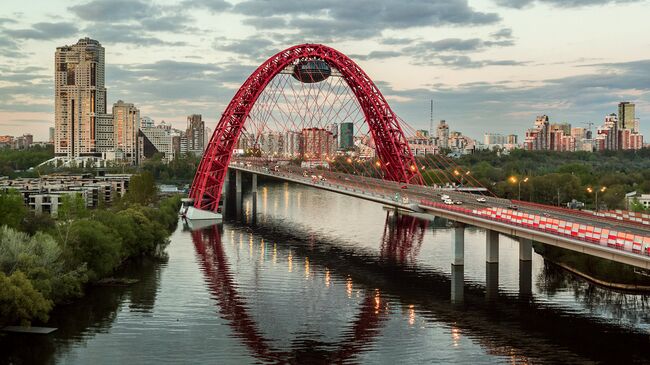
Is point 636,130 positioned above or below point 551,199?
above

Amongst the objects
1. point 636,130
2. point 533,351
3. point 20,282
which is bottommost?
point 533,351

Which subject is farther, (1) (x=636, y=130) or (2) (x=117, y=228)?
(1) (x=636, y=130)

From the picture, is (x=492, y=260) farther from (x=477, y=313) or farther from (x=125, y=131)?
(x=125, y=131)

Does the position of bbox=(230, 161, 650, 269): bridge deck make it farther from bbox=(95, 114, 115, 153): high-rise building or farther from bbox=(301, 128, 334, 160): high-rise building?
bbox=(95, 114, 115, 153): high-rise building

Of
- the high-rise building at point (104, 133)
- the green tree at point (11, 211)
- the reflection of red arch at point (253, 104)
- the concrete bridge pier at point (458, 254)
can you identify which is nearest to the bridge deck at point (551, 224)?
the concrete bridge pier at point (458, 254)

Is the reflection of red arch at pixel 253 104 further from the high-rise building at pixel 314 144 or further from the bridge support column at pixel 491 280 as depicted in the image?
the bridge support column at pixel 491 280

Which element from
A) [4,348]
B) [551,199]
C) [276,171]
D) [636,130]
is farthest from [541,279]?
[636,130]

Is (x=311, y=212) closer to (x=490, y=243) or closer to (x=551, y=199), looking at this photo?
(x=551, y=199)

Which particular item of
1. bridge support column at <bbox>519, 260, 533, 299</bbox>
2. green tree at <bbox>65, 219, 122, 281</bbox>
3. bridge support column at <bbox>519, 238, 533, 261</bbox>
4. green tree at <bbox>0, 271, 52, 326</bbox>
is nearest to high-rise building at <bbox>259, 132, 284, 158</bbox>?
bridge support column at <bbox>519, 238, 533, 261</bbox>
